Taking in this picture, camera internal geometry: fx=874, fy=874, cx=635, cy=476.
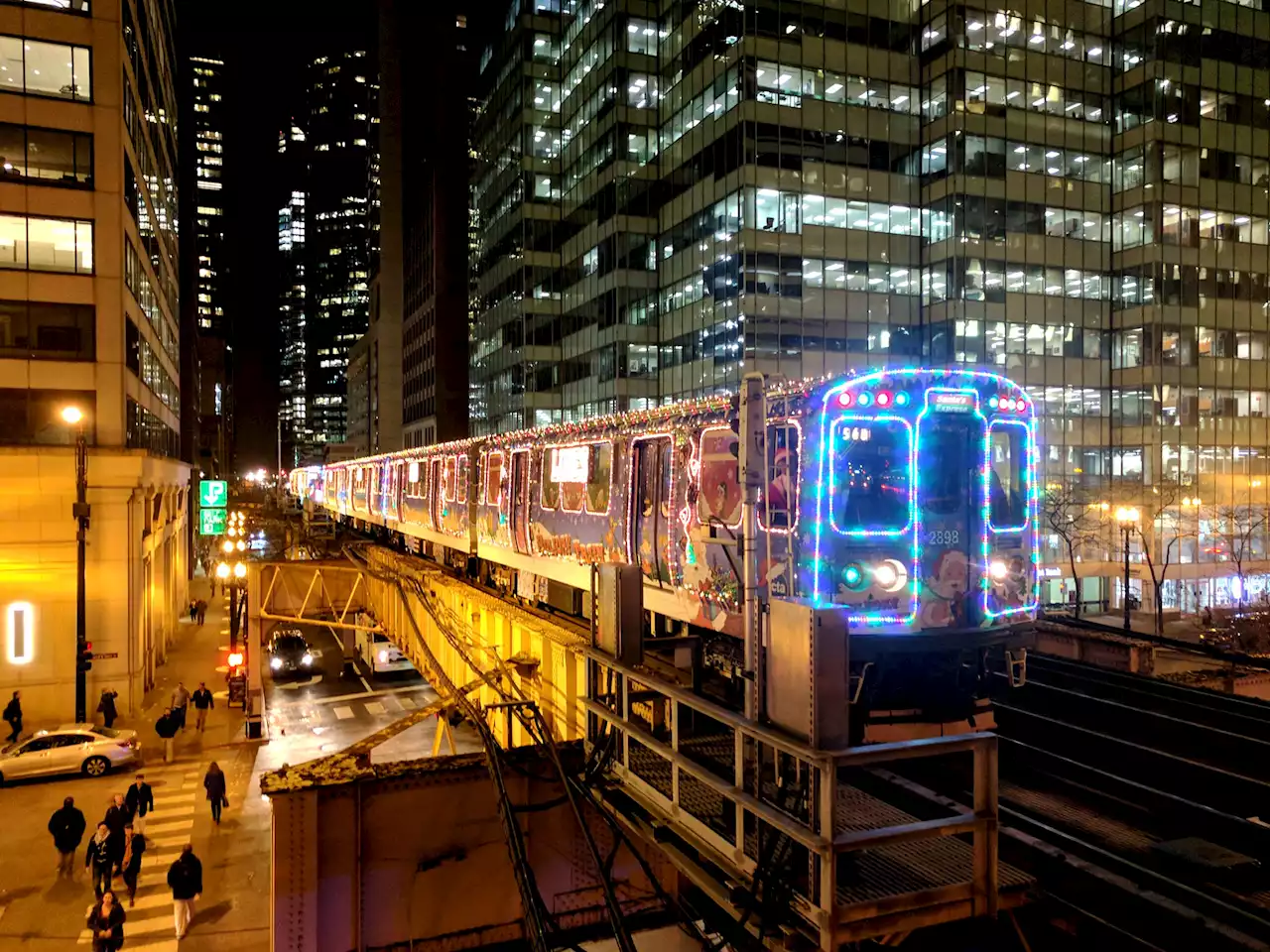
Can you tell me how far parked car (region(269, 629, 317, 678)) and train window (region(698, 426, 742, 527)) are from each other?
1102 inches

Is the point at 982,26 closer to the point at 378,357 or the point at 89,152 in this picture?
the point at 89,152

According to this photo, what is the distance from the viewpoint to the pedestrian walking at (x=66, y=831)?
15016 millimetres

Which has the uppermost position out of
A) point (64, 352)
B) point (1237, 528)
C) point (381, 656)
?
point (64, 352)

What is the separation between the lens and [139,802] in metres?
16.8

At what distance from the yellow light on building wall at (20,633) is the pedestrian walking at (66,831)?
9952mm

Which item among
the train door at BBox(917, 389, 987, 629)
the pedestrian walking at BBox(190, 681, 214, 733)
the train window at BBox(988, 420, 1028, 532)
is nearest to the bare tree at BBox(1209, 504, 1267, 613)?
the train window at BBox(988, 420, 1028, 532)

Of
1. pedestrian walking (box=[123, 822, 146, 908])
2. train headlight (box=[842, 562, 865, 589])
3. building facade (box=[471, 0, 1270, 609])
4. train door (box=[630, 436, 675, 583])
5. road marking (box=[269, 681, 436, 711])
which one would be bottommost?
road marking (box=[269, 681, 436, 711])

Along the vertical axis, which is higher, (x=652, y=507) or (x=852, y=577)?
(x=652, y=507)

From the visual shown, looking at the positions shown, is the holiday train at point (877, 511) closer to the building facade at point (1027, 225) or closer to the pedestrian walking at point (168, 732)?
the pedestrian walking at point (168, 732)

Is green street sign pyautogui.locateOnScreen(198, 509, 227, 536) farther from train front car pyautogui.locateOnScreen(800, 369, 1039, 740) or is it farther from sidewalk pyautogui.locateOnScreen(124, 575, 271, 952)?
train front car pyautogui.locateOnScreen(800, 369, 1039, 740)

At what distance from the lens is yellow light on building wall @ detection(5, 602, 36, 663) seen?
907 inches

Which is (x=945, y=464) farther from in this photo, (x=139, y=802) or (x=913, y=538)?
(x=139, y=802)

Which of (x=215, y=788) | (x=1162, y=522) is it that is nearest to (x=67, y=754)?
(x=215, y=788)

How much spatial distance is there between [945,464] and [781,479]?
1563 mm
